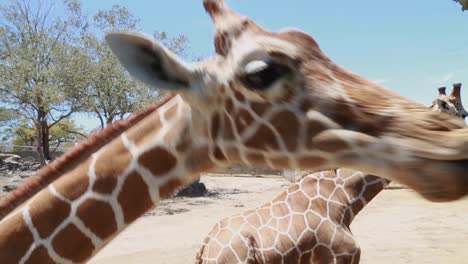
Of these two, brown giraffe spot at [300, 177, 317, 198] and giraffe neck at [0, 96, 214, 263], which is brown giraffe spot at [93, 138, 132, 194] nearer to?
giraffe neck at [0, 96, 214, 263]

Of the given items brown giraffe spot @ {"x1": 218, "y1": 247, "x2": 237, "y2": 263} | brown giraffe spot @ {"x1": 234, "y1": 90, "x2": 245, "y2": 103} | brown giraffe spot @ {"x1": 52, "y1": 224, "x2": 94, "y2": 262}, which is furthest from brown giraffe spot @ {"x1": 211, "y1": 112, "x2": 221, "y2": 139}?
brown giraffe spot @ {"x1": 218, "y1": 247, "x2": 237, "y2": 263}

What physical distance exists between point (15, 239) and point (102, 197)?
433 millimetres

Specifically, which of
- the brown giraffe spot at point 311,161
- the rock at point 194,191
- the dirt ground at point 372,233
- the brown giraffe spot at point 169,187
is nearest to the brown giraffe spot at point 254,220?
the brown giraffe spot at point 169,187

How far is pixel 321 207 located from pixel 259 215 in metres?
0.69

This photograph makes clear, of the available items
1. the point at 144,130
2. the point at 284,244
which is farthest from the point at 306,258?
the point at 144,130

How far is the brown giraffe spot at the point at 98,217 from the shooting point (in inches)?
77.7

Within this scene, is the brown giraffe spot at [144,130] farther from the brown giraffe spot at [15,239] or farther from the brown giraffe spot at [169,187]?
the brown giraffe spot at [15,239]

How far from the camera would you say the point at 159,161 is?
200cm

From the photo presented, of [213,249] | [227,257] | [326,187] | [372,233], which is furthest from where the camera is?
[372,233]

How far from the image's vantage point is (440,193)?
1.51m

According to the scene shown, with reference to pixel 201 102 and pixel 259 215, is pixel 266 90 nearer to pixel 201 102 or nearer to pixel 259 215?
pixel 201 102

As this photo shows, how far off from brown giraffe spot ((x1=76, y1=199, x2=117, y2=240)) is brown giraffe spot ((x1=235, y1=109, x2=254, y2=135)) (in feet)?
2.37

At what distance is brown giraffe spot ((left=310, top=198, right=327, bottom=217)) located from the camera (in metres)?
4.59

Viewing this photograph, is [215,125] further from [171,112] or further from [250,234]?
[250,234]
